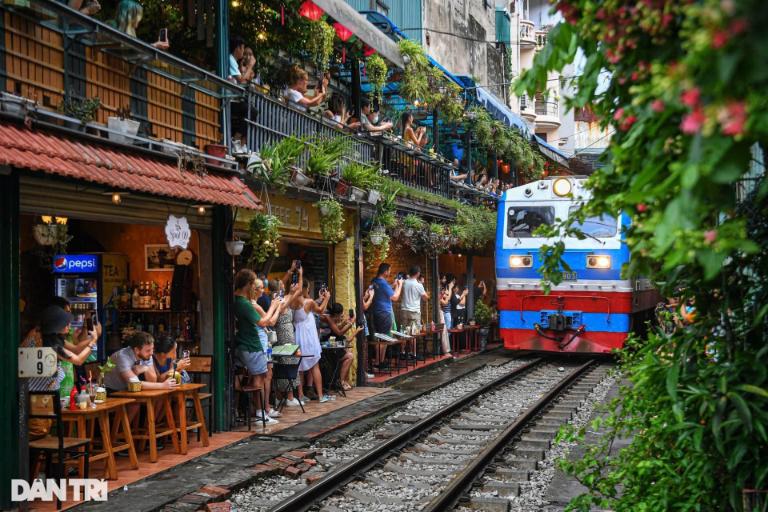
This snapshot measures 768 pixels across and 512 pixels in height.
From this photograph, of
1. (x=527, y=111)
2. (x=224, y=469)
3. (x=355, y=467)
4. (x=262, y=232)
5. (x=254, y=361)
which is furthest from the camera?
(x=527, y=111)

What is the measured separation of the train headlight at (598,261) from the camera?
16984 millimetres

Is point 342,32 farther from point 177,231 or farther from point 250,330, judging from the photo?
point 177,231

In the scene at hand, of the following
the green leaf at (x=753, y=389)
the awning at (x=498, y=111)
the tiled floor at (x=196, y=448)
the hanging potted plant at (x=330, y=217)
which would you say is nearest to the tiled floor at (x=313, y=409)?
the tiled floor at (x=196, y=448)

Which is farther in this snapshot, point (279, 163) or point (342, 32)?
point (342, 32)

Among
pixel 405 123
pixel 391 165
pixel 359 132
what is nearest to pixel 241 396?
pixel 359 132

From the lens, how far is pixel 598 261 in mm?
17062

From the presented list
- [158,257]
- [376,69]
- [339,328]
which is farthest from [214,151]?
[376,69]

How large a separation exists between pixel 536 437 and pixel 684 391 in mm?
6926

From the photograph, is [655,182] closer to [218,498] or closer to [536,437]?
[218,498]

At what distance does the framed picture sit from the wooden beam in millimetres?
4189

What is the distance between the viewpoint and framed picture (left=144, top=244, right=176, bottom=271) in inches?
496

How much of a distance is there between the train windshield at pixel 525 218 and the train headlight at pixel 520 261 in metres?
0.52

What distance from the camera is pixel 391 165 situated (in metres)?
17.7

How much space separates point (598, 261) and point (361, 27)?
6996 mm
